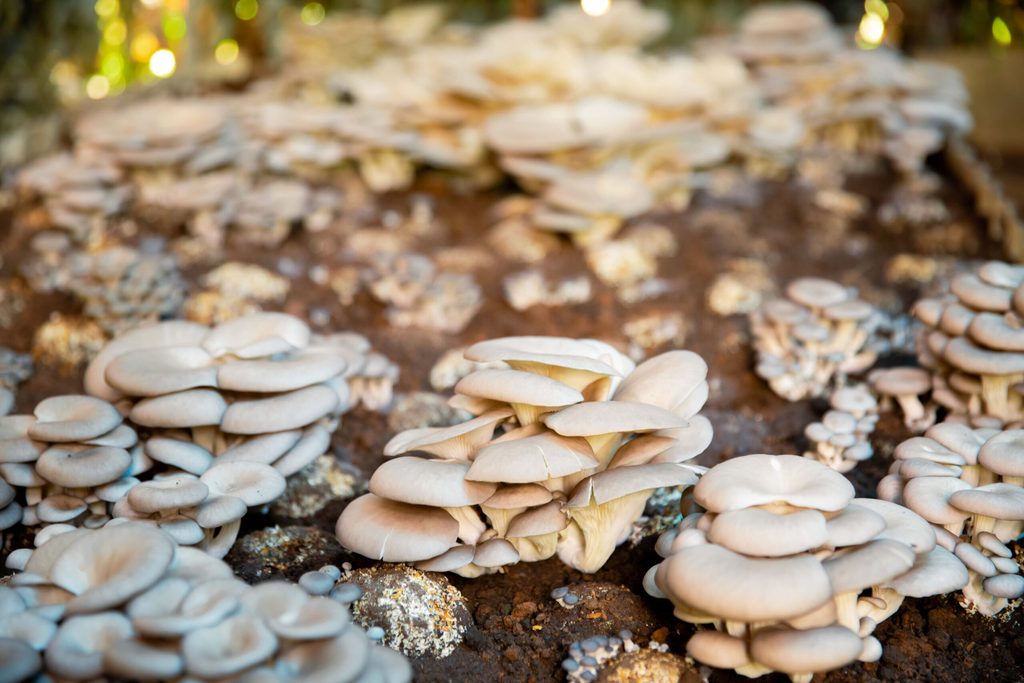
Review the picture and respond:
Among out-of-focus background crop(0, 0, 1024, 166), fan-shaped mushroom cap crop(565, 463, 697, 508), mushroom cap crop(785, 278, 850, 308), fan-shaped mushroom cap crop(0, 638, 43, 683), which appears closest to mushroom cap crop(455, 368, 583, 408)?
fan-shaped mushroom cap crop(565, 463, 697, 508)

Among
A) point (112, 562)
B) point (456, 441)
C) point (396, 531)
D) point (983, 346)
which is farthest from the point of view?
point (983, 346)

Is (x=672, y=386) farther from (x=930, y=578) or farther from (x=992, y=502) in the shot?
(x=992, y=502)

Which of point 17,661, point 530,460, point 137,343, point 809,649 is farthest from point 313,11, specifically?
point 809,649

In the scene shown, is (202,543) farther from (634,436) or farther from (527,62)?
(527,62)

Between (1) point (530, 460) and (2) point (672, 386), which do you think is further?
(2) point (672, 386)

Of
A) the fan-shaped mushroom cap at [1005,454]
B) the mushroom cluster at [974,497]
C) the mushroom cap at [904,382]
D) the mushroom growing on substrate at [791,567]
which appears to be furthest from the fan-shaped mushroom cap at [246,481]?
the mushroom cap at [904,382]

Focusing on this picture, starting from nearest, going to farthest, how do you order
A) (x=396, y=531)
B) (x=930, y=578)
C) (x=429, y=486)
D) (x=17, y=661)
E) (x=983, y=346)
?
1. (x=17, y=661)
2. (x=930, y=578)
3. (x=429, y=486)
4. (x=396, y=531)
5. (x=983, y=346)

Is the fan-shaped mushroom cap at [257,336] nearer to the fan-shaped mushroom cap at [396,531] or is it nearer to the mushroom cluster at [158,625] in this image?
the fan-shaped mushroom cap at [396,531]
